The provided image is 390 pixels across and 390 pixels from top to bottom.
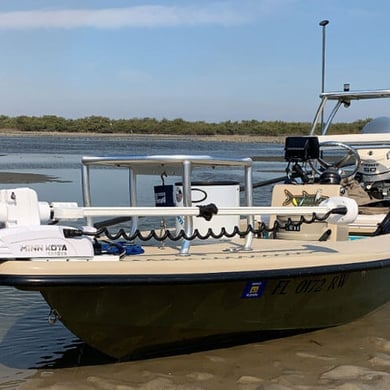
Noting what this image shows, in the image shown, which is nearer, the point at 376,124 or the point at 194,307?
the point at 194,307

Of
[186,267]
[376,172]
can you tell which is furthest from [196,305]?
[376,172]

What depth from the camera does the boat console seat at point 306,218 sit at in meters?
5.38

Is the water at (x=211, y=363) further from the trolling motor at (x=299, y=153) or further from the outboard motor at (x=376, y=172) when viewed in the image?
the outboard motor at (x=376, y=172)

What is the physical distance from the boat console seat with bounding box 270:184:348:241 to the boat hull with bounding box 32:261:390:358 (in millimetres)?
519

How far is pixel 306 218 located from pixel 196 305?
4.36 ft

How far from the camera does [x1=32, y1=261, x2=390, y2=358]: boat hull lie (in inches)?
167

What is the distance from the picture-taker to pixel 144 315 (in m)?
4.39

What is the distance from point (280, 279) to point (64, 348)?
1668mm

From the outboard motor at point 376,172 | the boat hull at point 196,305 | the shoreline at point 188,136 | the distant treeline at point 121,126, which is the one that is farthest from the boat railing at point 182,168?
the distant treeline at point 121,126

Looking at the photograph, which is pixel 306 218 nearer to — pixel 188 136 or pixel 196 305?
pixel 196 305

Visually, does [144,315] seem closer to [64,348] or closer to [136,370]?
[136,370]

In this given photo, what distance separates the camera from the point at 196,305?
175 inches

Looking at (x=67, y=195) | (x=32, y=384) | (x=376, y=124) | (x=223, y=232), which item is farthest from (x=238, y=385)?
(x=67, y=195)

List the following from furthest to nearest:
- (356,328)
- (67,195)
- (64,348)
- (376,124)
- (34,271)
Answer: (67,195)
(376,124)
(356,328)
(64,348)
(34,271)
